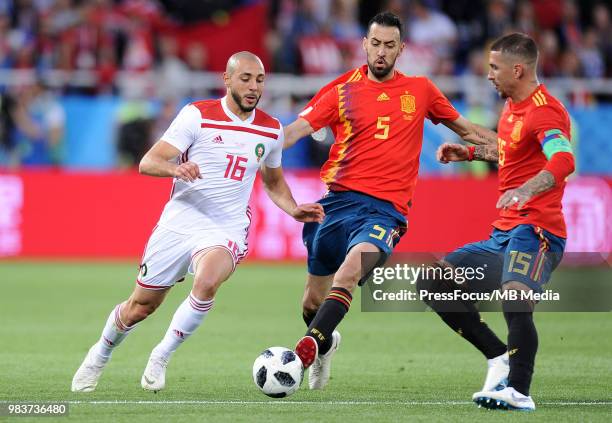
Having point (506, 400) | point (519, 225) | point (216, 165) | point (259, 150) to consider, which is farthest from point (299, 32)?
point (506, 400)

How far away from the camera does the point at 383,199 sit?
875 cm

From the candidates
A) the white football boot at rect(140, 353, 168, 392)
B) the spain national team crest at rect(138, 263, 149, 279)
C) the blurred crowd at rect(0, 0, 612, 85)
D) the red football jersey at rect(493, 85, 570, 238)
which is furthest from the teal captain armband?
the blurred crowd at rect(0, 0, 612, 85)

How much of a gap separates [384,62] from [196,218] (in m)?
1.84

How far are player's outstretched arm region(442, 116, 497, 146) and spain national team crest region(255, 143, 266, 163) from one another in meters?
1.54

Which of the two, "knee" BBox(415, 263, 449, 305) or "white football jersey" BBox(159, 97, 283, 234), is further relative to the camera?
"white football jersey" BBox(159, 97, 283, 234)

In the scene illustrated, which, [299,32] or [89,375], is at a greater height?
[299,32]

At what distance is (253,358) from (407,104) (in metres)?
2.79

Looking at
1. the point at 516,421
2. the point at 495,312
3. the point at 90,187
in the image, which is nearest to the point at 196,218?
the point at 516,421

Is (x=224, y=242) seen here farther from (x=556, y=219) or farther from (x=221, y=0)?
(x=221, y=0)

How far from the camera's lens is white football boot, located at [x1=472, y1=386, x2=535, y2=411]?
7344mm

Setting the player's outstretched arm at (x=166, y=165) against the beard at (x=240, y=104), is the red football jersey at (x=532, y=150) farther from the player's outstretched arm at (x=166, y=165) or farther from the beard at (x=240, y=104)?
the player's outstretched arm at (x=166, y=165)

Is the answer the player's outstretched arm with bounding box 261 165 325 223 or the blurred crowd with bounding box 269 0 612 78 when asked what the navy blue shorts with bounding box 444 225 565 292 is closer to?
the player's outstretched arm with bounding box 261 165 325 223

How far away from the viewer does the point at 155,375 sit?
27.3ft

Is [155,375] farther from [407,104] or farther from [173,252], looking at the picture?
[407,104]
